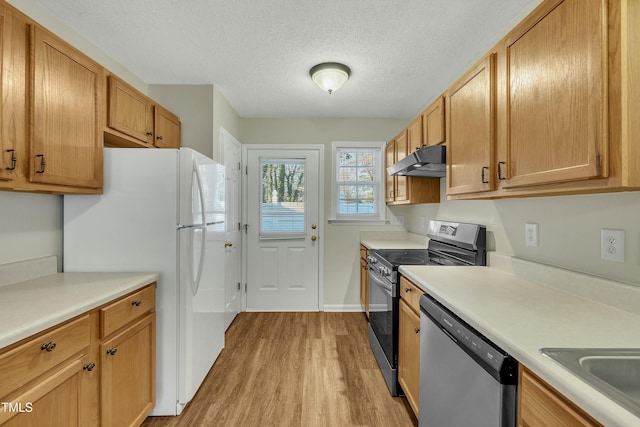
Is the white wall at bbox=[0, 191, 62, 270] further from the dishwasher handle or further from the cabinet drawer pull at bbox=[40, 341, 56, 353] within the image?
the dishwasher handle

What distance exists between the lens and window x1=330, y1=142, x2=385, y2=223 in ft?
12.4

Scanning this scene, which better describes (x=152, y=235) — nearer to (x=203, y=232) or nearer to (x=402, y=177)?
(x=203, y=232)

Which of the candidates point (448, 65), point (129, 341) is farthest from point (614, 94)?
point (129, 341)

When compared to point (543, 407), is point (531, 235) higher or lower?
higher

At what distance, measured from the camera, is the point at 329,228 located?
3.74 meters

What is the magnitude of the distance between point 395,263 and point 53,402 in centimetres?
185

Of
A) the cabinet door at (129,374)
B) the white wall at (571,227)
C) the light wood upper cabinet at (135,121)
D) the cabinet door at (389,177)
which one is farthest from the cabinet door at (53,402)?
the cabinet door at (389,177)

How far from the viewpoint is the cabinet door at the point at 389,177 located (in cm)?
335

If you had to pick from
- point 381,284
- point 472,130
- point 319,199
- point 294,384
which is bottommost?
point 294,384

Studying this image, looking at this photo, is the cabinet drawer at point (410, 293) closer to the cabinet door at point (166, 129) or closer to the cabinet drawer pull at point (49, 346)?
the cabinet drawer pull at point (49, 346)

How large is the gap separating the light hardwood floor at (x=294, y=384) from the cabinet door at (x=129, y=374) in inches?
10.1

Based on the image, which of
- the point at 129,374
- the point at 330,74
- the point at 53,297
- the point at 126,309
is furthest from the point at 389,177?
the point at 53,297

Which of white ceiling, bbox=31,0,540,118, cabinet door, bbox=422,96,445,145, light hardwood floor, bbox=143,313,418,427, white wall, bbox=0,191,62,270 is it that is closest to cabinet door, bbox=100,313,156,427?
light hardwood floor, bbox=143,313,418,427

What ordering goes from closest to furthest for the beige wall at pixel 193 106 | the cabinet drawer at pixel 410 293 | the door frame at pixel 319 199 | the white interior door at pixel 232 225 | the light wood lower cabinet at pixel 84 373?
the light wood lower cabinet at pixel 84 373 < the cabinet drawer at pixel 410 293 < the beige wall at pixel 193 106 < the white interior door at pixel 232 225 < the door frame at pixel 319 199
